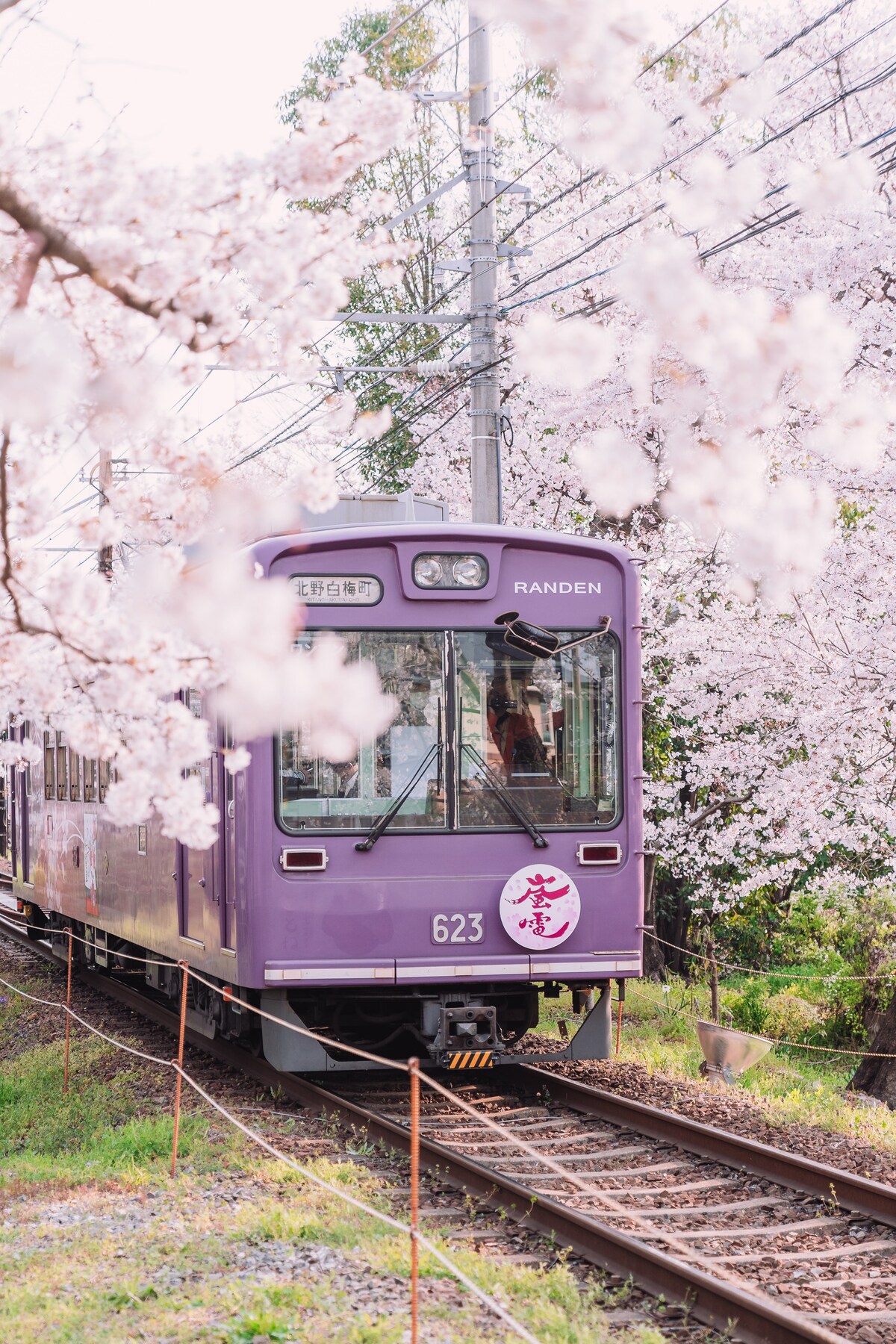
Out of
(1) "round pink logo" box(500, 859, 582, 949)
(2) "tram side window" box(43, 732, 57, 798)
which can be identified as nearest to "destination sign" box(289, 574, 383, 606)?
(1) "round pink logo" box(500, 859, 582, 949)

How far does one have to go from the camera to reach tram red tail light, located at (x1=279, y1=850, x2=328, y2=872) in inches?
307

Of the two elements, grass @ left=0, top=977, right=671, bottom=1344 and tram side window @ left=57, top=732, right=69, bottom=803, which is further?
tram side window @ left=57, top=732, right=69, bottom=803

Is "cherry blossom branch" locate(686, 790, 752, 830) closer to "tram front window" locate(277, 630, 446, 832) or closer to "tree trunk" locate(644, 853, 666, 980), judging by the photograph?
"tree trunk" locate(644, 853, 666, 980)

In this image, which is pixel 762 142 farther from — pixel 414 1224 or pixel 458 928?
pixel 414 1224

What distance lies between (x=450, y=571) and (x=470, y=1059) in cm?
255

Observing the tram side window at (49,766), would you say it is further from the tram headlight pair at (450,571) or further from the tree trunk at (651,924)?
the tram headlight pair at (450,571)

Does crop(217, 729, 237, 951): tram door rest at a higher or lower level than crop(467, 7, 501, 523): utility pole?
lower

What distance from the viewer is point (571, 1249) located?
5.66 m

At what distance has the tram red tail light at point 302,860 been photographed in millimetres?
7801

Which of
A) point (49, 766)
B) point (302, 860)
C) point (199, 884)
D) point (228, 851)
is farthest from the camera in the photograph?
point (49, 766)

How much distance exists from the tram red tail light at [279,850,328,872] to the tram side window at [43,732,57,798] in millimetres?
6852

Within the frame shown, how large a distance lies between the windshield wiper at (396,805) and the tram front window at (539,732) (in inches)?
6.3

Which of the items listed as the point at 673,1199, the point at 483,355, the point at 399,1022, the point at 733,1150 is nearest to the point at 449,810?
the point at 399,1022

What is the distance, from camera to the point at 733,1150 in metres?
7.02
